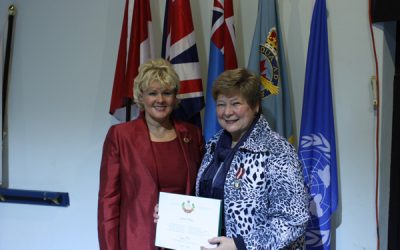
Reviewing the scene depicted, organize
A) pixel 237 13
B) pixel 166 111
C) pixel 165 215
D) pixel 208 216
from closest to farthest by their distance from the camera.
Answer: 1. pixel 208 216
2. pixel 165 215
3. pixel 166 111
4. pixel 237 13

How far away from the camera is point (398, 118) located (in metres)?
2.11

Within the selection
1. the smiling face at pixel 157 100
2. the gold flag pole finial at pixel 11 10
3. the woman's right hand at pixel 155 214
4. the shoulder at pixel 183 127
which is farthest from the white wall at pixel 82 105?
the woman's right hand at pixel 155 214

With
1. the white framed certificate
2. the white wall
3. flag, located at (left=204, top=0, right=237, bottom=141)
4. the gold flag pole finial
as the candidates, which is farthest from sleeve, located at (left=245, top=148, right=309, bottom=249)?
the gold flag pole finial

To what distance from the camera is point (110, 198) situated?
1772 mm

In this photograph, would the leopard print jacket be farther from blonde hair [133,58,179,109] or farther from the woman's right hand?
blonde hair [133,58,179,109]

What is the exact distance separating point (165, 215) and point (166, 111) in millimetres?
451

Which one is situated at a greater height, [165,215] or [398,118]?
[398,118]

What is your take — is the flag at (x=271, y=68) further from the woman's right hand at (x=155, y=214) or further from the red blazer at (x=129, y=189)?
the woman's right hand at (x=155, y=214)

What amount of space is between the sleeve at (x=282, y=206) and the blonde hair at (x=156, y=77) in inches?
22.7

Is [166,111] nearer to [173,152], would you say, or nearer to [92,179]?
[173,152]

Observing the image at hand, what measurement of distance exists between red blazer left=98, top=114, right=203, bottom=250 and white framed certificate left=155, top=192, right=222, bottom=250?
0.42 ft

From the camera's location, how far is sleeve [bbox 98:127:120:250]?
1.77 metres

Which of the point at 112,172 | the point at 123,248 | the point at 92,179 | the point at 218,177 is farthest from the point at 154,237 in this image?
the point at 92,179

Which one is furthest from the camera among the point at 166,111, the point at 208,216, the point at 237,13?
the point at 237,13
